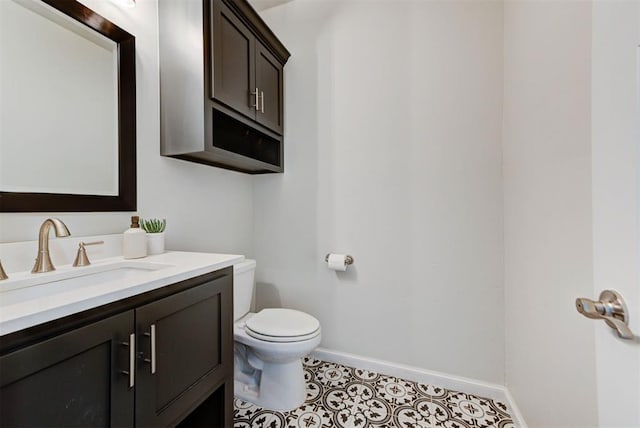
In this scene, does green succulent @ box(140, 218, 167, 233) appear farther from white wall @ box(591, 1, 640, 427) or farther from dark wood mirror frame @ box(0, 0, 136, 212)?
white wall @ box(591, 1, 640, 427)

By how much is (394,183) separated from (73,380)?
160 centimetres

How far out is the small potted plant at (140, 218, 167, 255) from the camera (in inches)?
49.1

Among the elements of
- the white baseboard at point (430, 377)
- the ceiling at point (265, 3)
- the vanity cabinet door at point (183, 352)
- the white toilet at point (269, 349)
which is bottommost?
the white baseboard at point (430, 377)

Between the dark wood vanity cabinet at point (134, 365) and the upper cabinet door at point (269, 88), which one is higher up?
the upper cabinet door at point (269, 88)

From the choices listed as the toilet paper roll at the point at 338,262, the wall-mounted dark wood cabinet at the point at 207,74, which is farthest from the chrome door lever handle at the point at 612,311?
the wall-mounted dark wood cabinet at the point at 207,74

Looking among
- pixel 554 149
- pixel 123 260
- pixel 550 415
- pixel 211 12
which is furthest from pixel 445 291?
pixel 211 12

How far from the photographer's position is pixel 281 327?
1405 mm

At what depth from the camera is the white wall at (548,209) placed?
0.78 m

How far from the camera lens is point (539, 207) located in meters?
1.06

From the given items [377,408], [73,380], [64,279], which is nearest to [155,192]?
[64,279]

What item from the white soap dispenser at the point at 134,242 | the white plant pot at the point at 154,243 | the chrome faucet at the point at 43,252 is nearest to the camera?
the chrome faucet at the point at 43,252

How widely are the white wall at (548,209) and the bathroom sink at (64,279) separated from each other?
4.50 feet

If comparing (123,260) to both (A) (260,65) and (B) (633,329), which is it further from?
(B) (633,329)

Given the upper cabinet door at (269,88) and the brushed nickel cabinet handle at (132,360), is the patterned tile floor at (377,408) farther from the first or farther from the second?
the upper cabinet door at (269,88)
